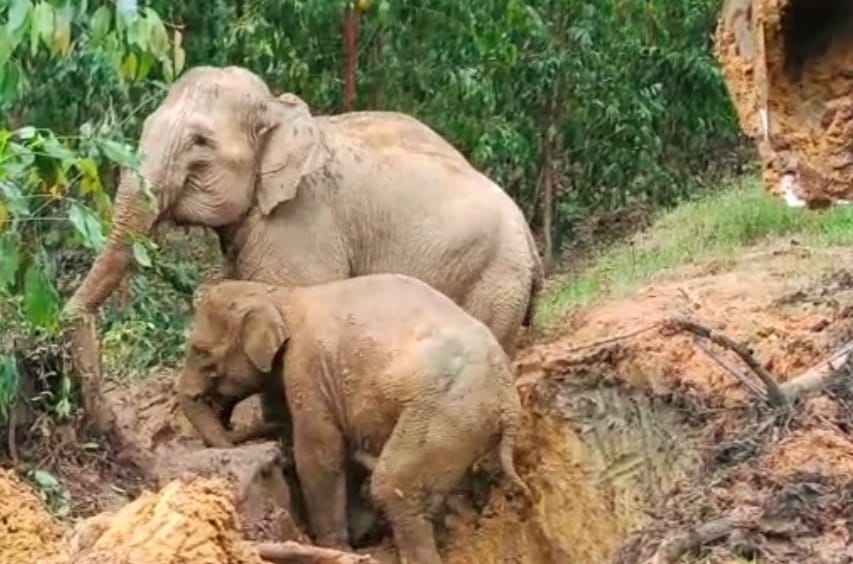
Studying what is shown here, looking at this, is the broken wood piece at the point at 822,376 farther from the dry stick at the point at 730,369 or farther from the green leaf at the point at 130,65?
the green leaf at the point at 130,65

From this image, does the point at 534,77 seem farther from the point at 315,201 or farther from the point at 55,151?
the point at 55,151

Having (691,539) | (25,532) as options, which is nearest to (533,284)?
(691,539)

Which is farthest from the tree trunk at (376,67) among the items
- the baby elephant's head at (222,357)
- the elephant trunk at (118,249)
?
the baby elephant's head at (222,357)

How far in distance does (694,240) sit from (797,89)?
228 inches

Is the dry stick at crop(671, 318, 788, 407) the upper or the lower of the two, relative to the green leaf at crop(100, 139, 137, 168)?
lower

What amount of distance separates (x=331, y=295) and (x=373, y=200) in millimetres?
888

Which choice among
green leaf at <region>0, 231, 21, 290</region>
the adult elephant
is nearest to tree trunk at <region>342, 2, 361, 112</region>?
the adult elephant

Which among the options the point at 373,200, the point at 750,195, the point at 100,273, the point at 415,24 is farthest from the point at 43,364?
the point at 750,195

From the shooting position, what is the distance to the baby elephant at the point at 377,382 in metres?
8.39

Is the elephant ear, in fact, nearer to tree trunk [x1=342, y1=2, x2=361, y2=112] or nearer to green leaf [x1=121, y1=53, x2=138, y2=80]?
tree trunk [x1=342, y1=2, x2=361, y2=112]

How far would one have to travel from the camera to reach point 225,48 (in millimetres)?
10773

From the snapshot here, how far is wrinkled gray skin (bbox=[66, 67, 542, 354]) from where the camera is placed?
904cm

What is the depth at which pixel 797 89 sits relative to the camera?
5973 millimetres

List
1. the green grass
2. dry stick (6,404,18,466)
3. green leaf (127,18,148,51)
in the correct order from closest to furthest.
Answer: green leaf (127,18,148,51), dry stick (6,404,18,466), the green grass
